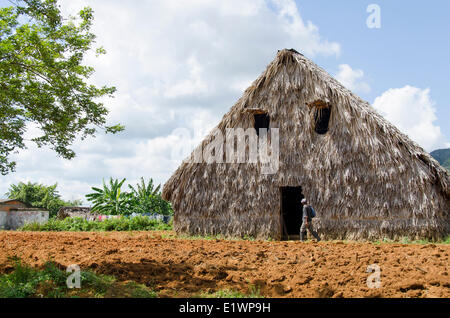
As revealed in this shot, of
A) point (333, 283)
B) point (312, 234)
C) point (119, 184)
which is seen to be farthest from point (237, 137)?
point (119, 184)

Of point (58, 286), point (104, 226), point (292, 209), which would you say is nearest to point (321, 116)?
point (292, 209)

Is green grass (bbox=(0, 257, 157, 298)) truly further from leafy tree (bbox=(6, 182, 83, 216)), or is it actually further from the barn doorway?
leafy tree (bbox=(6, 182, 83, 216))

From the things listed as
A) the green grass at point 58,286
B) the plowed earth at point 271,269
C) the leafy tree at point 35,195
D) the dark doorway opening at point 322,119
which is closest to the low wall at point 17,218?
the leafy tree at point 35,195

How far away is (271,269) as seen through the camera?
688cm

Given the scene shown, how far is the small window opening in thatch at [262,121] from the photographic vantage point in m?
14.0

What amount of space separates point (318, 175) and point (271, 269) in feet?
21.1

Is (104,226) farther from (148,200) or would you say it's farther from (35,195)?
(35,195)

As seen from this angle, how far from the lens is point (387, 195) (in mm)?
12117

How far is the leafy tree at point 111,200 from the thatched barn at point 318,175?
35.5 ft

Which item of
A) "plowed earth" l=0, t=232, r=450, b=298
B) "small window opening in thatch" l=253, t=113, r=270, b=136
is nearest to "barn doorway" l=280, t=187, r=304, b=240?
"small window opening in thatch" l=253, t=113, r=270, b=136

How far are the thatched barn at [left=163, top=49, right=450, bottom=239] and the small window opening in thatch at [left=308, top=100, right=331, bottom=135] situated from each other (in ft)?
0.11

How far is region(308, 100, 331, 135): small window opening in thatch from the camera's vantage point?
13281mm

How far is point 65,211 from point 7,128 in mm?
17481
